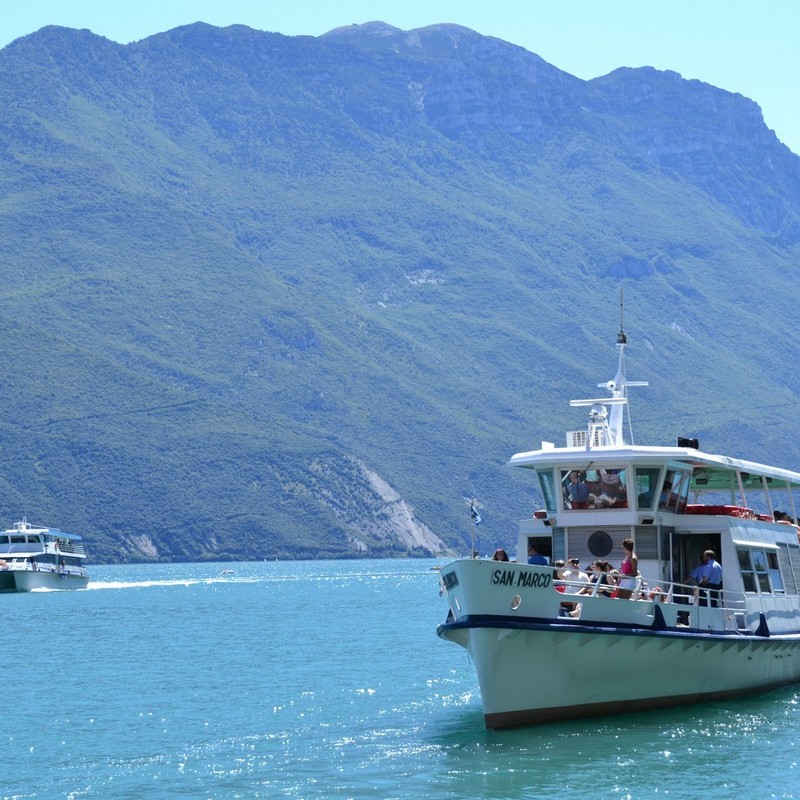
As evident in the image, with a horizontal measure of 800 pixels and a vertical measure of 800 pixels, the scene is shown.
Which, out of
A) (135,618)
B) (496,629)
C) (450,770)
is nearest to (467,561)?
(496,629)

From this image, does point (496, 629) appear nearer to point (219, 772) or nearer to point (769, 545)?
point (219, 772)

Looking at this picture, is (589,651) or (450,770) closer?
(450,770)

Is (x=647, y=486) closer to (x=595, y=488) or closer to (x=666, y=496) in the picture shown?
(x=666, y=496)

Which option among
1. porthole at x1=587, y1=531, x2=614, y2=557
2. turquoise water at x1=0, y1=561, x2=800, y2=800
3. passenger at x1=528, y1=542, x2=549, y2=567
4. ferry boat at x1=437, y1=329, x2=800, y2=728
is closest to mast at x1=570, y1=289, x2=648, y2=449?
ferry boat at x1=437, y1=329, x2=800, y2=728

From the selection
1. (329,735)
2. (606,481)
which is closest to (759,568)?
(606,481)

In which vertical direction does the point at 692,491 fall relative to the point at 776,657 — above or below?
above

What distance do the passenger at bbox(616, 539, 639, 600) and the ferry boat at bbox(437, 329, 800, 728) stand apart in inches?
3.5

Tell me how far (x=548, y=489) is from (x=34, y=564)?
95.2 meters

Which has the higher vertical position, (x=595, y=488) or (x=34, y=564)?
(x=34, y=564)

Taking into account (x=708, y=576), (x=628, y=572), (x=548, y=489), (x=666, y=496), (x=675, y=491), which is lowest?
(x=708, y=576)

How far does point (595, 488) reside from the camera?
37.2 m

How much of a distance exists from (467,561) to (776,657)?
1086 centimetres

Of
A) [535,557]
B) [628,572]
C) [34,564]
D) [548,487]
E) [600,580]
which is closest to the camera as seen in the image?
[600,580]

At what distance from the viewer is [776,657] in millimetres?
39375
